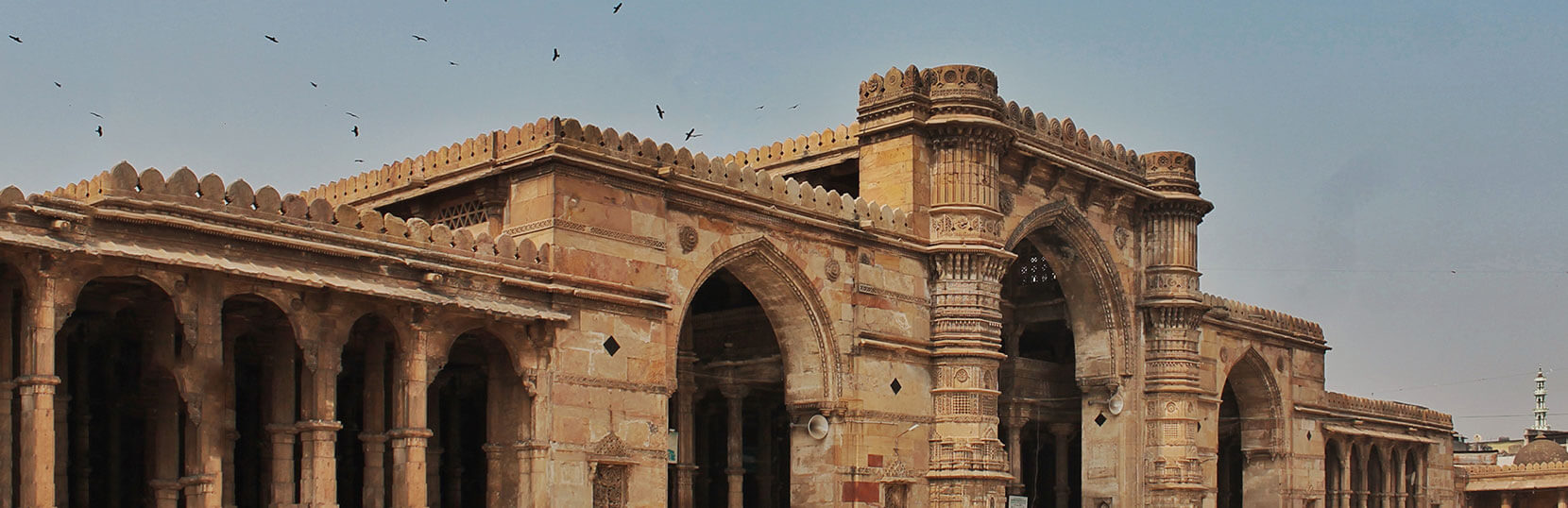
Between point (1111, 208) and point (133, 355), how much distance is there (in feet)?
52.6

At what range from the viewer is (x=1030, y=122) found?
88.6 ft

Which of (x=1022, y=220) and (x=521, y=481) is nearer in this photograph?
(x=521, y=481)

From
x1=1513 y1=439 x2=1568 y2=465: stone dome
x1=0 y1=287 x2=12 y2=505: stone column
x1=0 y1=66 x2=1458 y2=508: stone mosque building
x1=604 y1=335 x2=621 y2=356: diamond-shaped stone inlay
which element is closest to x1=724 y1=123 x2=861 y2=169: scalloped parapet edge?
x1=0 y1=66 x2=1458 y2=508: stone mosque building

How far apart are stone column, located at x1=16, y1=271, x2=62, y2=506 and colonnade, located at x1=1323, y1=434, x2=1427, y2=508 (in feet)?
97.8

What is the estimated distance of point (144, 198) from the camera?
15820mm

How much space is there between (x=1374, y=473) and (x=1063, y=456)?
13706mm

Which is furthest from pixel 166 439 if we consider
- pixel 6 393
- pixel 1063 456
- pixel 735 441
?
pixel 1063 456

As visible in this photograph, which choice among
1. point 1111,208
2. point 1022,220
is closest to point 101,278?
point 1022,220

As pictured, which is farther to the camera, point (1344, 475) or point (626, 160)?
point (1344, 475)

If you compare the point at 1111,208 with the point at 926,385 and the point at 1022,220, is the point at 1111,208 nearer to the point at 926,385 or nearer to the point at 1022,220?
the point at 1022,220

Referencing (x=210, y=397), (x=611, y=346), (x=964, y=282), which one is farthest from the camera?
(x=964, y=282)

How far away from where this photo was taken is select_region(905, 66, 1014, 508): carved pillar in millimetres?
24578

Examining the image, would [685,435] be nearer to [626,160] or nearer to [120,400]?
[626,160]

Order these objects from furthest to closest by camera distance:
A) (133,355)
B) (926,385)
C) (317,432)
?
(926,385) → (133,355) → (317,432)
